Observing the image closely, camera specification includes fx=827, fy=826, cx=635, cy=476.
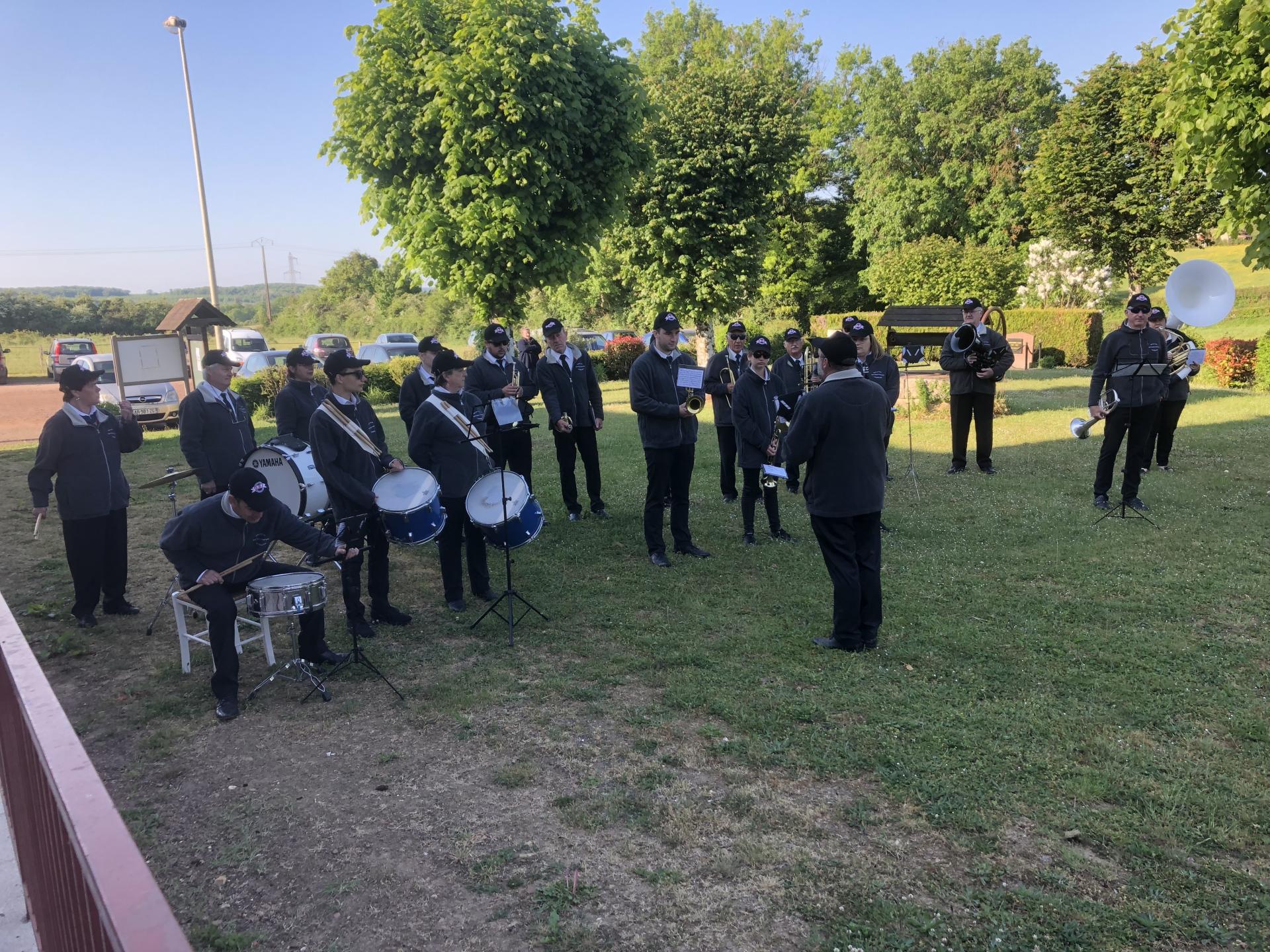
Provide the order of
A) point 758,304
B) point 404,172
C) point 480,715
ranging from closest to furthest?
point 480,715
point 404,172
point 758,304

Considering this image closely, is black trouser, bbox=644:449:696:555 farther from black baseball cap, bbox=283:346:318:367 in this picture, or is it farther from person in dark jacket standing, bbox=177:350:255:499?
person in dark jacket standing, bbox=177:350:255:499

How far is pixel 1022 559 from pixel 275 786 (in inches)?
264

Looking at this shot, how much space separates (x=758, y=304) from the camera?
48156mm

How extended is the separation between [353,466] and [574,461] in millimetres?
4054

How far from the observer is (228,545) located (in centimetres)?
552

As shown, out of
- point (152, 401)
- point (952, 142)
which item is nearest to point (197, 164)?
point (152, 401)

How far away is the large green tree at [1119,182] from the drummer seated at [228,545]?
29.6 meters

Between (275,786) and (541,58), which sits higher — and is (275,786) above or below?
below

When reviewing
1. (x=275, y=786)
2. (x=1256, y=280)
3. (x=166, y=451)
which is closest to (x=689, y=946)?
(x=275, y=786)

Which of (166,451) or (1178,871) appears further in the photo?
(166,451)

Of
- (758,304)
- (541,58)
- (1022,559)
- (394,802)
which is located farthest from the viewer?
(758,304)

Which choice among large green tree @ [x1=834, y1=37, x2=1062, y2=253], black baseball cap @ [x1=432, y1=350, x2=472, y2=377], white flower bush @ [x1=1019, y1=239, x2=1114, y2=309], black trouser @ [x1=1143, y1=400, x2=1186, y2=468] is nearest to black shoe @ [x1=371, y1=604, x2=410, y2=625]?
black baseball cap @ [x1=432, y1=350, x2=472, y2=377]

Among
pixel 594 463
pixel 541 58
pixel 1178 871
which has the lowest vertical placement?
pixel 1178 871

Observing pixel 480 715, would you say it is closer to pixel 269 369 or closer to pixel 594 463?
pixel 594 463
